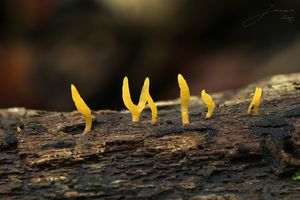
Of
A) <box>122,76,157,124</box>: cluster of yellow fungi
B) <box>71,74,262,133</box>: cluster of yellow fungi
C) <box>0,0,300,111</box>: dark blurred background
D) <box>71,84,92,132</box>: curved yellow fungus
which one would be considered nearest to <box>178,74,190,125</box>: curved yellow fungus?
<box>71,74,262,133</box>: cluster of yellow fungi

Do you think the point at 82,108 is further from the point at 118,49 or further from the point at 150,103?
the point at 118,49

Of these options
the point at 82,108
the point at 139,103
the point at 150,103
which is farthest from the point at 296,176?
the point at 82,108

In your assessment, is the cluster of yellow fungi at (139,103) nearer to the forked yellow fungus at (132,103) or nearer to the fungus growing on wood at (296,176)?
the forked yellow fungus at (132,103)

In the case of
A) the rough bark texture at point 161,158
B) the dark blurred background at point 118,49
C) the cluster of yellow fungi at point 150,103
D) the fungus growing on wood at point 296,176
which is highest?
the dark blurred background at point 118,49

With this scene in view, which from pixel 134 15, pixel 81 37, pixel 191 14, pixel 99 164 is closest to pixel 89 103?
pixel 81 37

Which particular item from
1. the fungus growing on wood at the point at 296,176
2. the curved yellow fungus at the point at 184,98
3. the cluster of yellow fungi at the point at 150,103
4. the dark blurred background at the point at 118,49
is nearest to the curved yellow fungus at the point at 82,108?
the cluster of yellow fungi at the point at 150,103

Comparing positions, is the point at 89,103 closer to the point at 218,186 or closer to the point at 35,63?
the point at 35,63
